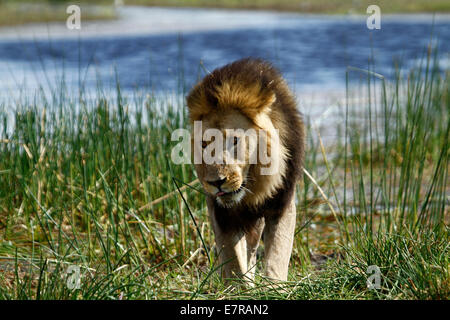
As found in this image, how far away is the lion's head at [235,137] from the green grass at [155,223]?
581 millimetres

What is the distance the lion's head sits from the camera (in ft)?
11.5

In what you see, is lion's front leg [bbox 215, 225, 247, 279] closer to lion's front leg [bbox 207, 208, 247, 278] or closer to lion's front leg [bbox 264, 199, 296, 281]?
lion's front leg [bbox 207, 208, 247, 278]

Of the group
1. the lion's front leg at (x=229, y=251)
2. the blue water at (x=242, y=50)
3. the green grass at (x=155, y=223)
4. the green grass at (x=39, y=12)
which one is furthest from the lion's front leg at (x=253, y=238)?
the green grass at (x=39, y=12)

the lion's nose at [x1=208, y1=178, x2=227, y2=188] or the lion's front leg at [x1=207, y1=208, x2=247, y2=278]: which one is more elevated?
the lion's nose at [x1=208, y1=178, x2=227, y2=188]

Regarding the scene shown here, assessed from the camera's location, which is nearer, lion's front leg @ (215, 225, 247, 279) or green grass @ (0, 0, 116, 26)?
lion's front leg @ (215, 225, 247, 279)

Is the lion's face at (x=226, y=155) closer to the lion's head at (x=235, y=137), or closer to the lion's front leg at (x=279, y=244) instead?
the lion's head at (x=235, y=137)

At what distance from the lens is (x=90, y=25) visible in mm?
27953

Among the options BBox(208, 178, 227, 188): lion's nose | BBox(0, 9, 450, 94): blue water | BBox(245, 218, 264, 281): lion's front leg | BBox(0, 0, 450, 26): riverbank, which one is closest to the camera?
BBox(208, 178, 227, 188): lion's nose

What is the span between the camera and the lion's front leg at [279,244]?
392 centimetres

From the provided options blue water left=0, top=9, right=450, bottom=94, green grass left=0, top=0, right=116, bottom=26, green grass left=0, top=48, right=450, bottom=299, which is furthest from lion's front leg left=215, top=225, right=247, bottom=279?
green grass left=0, top=0, right=116, bottom=26

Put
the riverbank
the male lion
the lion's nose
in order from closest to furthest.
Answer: the lion's nose → the male lion → the riverbank

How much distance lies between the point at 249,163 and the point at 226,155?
23cm

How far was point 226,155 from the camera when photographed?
137 inches
